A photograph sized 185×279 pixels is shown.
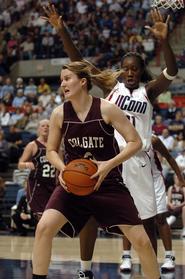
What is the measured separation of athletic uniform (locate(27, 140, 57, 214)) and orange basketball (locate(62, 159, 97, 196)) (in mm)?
3700

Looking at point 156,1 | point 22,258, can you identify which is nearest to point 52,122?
point 156,1

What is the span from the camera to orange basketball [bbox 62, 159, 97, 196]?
490 centimetres

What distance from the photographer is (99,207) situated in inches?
200

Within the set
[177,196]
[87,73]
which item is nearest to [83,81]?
[87,73]

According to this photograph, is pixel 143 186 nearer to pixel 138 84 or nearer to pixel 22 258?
pixel 138 84

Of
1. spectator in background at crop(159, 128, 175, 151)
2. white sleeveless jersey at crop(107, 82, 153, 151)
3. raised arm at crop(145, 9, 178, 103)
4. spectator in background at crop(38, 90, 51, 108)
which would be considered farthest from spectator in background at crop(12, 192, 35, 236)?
raised arm at crop(145, 9, 178, 103)

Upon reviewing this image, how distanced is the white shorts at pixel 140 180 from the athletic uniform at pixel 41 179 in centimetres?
242

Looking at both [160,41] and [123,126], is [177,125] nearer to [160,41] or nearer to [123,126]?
[160,41]

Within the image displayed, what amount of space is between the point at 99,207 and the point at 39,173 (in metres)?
3.71

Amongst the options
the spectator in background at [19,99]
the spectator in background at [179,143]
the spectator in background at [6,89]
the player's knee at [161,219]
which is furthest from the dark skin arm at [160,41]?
the spectator in background at [6,89]

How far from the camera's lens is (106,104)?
205 inches

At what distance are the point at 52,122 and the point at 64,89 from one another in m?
0.26

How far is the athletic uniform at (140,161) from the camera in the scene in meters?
6.31

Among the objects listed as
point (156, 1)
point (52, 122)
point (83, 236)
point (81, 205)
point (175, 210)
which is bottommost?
point (175, 210)
